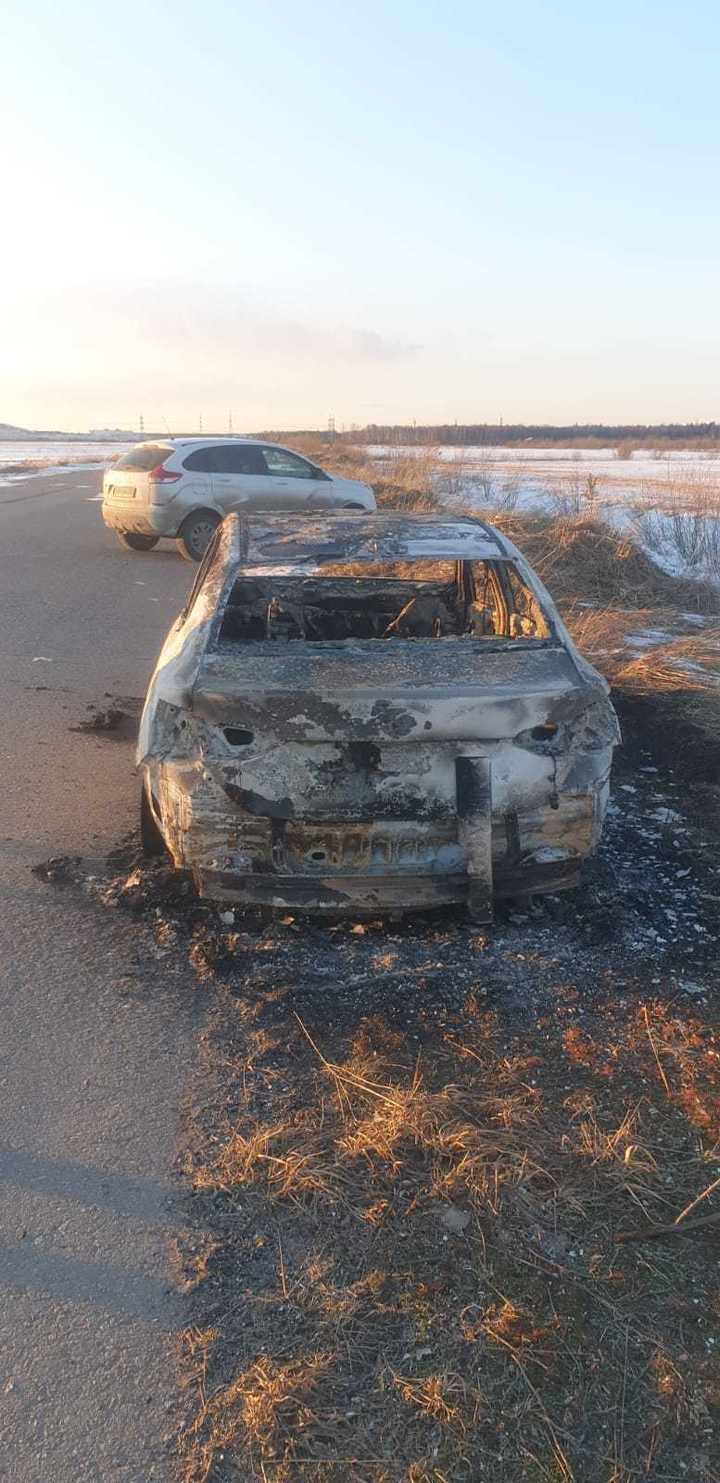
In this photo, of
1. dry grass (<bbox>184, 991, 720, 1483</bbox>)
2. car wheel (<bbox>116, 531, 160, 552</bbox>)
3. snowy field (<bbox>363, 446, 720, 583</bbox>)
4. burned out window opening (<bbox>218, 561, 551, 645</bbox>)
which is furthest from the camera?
car wheel (<bbox>116, 531, 160, 552</bbox>)

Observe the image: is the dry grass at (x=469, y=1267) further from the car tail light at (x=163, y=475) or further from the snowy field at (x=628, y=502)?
the snowy field at (x=628, y=502)

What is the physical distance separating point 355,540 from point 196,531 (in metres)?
9.51

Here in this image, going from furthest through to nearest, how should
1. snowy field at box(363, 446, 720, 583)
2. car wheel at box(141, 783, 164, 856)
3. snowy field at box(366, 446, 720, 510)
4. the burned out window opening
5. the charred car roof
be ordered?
snowy field at box(366, 446, 720, 510)
snowy field at box(363, 446, 720, 583)
the burned out window opening
the charred car roof
car wheel at box(141, 783, 164, 856)

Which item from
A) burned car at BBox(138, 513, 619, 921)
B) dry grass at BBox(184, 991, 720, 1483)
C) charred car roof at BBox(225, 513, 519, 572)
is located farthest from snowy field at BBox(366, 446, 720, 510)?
dry grass at BBox(184, 991, 720, 1483)

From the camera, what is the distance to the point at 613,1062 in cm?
297

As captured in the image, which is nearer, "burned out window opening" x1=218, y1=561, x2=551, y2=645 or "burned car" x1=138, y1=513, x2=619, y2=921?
"burned car" x1=138, y1=513, x2=619, y2=921

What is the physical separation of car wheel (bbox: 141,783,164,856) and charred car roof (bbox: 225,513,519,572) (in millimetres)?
1203

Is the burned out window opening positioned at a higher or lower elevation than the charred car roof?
lower

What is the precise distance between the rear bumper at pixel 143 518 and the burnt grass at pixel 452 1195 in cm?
1030

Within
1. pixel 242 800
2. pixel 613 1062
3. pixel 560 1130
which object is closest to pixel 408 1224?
pixel 560 1130

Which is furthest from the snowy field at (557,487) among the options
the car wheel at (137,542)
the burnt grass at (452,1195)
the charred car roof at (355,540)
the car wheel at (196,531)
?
the burnt grass at (452,1195)

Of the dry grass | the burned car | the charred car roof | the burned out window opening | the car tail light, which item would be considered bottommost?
the dry grass

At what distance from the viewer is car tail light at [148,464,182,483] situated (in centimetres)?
1330

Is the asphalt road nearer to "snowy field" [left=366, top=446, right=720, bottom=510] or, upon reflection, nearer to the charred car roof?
the charred car roof
